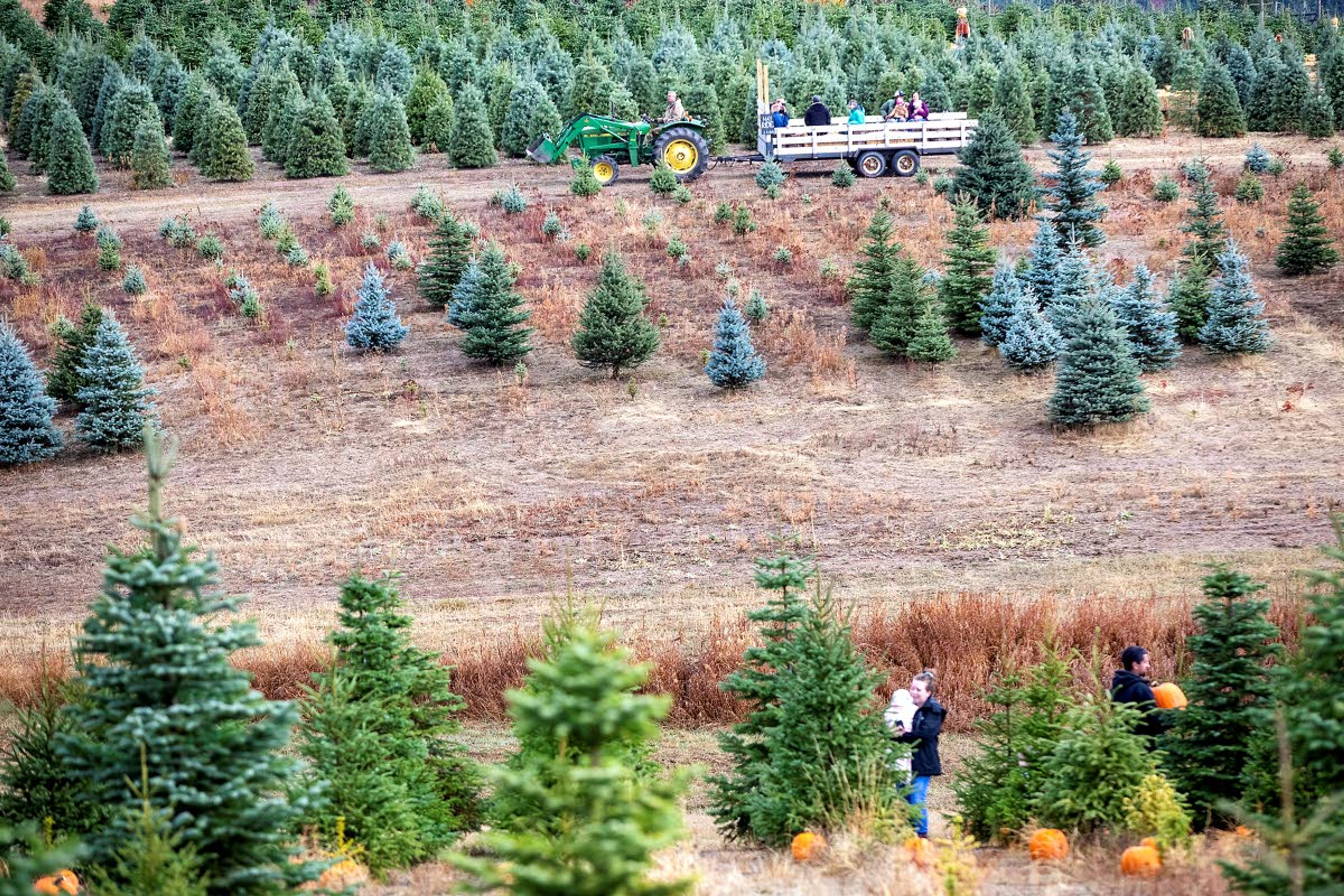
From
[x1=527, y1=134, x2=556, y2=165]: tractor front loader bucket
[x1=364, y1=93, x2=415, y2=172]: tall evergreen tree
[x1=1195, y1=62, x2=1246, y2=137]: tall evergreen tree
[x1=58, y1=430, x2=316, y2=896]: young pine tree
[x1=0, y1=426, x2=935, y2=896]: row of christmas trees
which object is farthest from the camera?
[x1=1195, y1=62, x2=1246, y2=137]: tall evergreen tree

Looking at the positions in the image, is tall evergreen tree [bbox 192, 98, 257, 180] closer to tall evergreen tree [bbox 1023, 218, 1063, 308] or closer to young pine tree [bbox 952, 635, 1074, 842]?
tall evergreen tree [bbox 1023, 218, 1063, 308]

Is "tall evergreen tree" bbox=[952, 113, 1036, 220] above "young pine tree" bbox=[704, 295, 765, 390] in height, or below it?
above

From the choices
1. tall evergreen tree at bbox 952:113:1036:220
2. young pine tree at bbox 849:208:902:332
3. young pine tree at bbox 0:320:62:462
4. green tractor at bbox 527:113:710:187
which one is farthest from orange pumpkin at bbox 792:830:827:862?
green tractor at bbox 527:113:710:187

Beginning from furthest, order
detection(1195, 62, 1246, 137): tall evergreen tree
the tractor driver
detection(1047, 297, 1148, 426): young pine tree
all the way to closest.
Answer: detection(1195, 62, 1246, 137): tall evergreen tree → the tractor driver → detection(1047, 297, 1148, 426): young pine tree

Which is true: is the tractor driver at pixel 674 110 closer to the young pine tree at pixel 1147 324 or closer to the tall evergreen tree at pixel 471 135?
the tall evergreen tree at pixel 471 135

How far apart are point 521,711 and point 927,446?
15.0 meters

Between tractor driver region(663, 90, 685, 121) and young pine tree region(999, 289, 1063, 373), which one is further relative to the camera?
tractor driver region(663, 90, 685, 121)

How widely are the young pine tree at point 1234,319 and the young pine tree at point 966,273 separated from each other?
11.6 ft

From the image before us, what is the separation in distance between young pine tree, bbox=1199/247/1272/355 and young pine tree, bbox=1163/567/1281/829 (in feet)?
45.0

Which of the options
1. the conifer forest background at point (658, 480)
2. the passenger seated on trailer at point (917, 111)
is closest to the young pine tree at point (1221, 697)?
the conifer forest background at point (658, 480)

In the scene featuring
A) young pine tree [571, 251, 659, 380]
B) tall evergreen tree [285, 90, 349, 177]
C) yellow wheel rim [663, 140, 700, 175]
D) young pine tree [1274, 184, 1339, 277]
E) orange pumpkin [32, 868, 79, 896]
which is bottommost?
orange pumpkin [32, 868, 79, 896]

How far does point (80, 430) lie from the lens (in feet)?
68.0

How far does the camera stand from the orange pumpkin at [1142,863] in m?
7.57

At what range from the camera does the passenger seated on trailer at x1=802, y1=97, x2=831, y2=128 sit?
32.5 m
